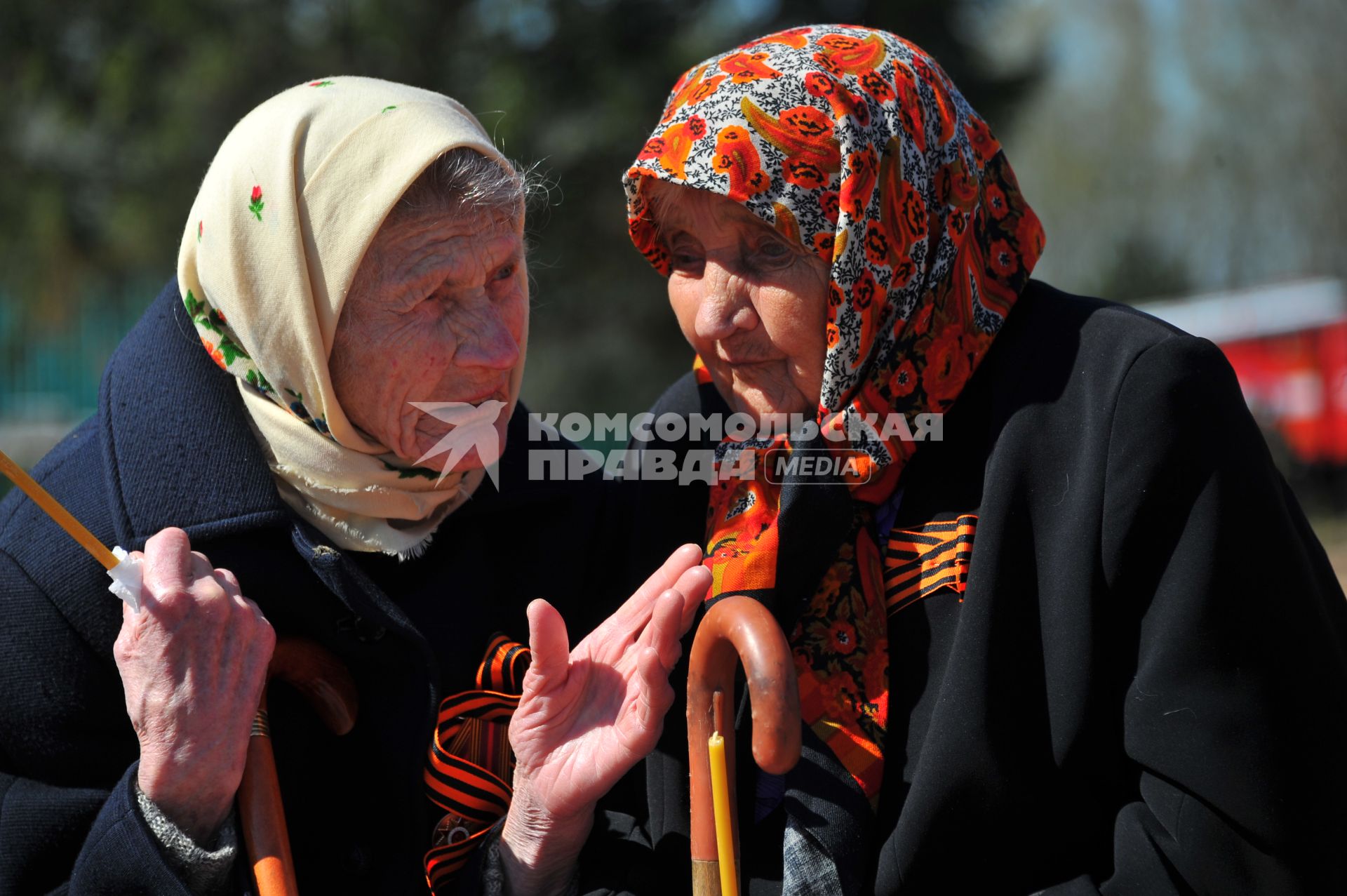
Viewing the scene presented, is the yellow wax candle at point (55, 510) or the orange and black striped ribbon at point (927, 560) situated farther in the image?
the orange and black striped ribbon at point (927, 560)

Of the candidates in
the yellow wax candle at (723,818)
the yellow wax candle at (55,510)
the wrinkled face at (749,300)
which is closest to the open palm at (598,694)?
the yellow wax candle at (723,818)

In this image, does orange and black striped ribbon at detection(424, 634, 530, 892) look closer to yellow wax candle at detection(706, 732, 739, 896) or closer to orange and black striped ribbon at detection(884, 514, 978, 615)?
yellow wax candle at detection(706, 732, 739, 896)

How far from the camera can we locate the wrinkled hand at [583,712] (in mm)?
1938

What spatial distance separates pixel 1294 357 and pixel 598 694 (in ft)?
52.4

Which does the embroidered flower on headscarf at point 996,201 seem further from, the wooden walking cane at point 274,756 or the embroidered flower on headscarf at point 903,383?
the wooden walking cane at point 274,756

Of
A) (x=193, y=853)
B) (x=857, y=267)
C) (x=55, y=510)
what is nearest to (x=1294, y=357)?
(x=857, y=267)

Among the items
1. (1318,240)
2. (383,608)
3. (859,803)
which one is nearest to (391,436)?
(383,608)

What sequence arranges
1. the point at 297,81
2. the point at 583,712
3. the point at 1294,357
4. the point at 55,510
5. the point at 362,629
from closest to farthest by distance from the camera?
the point at 55,510
the point at 583,712
the point at 362,629
the point at 297,81
the point at 1294,357

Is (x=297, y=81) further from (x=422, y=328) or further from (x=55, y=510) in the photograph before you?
(x=55, y=510)

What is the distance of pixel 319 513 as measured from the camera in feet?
7.47

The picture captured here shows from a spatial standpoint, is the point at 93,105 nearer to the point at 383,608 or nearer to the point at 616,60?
the point at 616,60

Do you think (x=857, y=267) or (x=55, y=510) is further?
(x=857, y=267)

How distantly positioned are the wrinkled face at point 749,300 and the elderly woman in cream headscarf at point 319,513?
13.1 inches

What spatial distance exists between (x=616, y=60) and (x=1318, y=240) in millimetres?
15079
